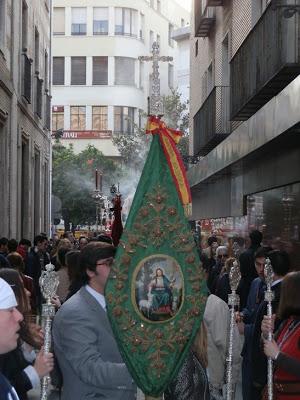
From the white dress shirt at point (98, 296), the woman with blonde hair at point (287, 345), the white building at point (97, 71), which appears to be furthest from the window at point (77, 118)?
the white dress shirt at point (98, 296)

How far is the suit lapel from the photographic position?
17.2ft

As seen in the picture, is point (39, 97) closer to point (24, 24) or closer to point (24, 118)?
point (24, 118)

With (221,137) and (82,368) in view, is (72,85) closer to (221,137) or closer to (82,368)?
(221,137)

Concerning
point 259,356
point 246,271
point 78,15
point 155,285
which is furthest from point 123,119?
point 155,285

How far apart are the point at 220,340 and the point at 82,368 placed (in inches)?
70.6

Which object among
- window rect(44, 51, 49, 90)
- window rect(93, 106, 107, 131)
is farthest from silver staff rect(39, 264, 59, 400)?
window rect(93, 106, 107, 131)

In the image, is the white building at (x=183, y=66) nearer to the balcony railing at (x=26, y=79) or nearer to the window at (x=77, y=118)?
the window at (x=77, y=118)

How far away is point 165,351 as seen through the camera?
16.3ft

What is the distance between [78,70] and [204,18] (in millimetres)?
44703

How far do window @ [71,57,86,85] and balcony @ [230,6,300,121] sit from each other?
50.6 m

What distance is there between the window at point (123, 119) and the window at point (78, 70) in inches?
129

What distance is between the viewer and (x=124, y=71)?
217 feet

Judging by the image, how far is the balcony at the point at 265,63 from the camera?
38.6 ft

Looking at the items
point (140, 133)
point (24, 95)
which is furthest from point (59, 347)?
point (140, 133)
